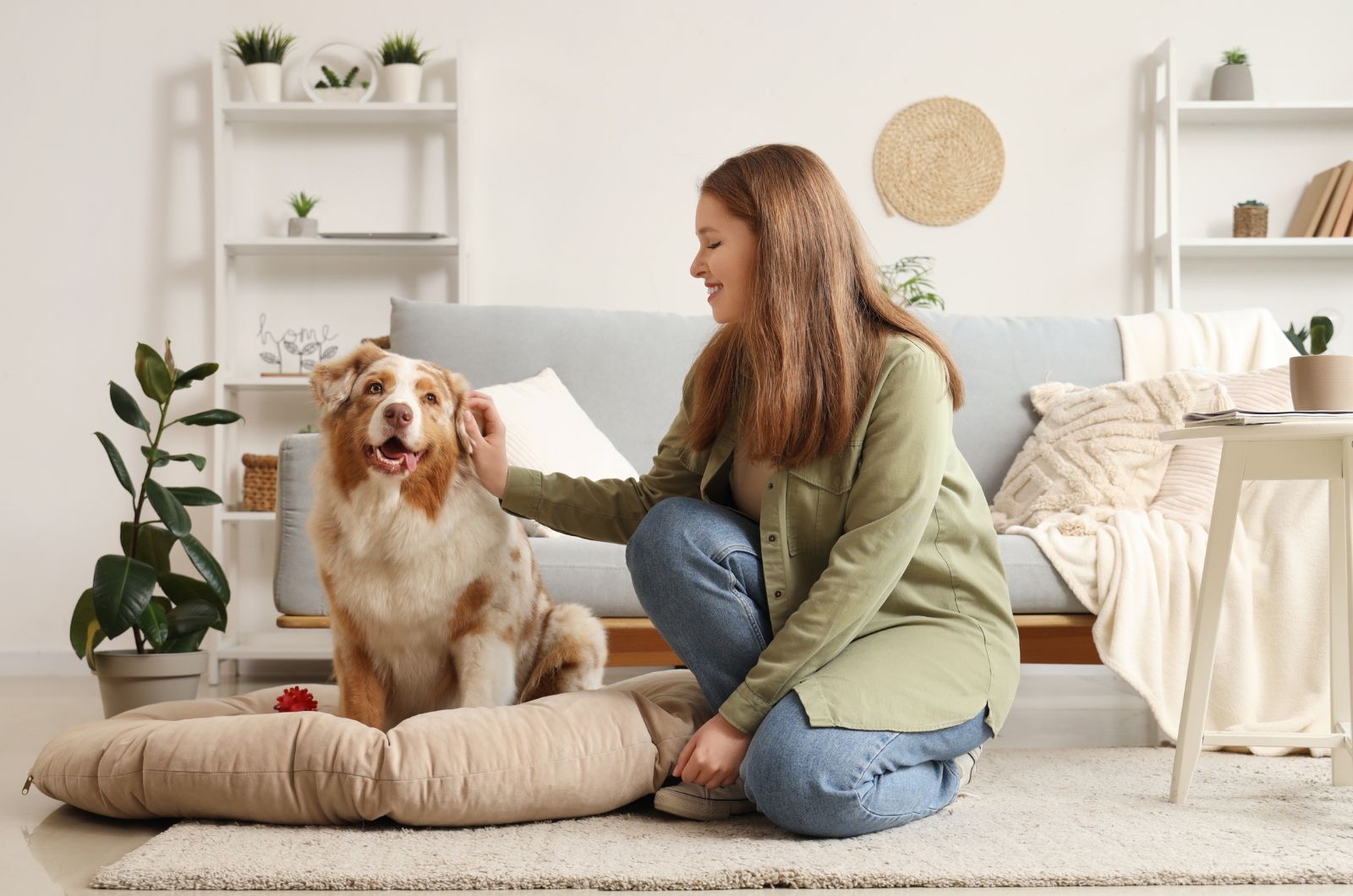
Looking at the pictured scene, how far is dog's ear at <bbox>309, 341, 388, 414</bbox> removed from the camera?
1817 millimetres

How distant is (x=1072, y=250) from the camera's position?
4.22 metres

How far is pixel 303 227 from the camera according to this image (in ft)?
13.0

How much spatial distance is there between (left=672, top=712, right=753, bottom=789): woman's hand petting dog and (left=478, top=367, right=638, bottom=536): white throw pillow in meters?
1.00

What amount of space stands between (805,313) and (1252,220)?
9.93 ft

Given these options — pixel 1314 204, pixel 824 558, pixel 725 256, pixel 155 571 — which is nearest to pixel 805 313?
pixel 725 256

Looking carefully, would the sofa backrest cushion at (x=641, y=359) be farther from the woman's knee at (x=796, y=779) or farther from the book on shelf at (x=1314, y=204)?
the woman's knee at (x=796, y=779)

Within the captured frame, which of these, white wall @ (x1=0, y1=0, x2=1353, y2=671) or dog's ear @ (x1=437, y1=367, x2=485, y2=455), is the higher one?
white wall @ (x1=0, y1=0, x2=1353, y2=671)

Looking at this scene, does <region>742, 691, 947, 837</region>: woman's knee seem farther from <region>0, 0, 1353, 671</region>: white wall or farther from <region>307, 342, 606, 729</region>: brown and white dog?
<region>0, 0, 1353, 671</region>: white wall

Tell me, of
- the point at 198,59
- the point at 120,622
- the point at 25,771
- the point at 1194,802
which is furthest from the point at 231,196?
the point at 1194,802

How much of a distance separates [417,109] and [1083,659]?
2827 millimetres

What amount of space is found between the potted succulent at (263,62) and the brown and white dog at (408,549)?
8.24ft

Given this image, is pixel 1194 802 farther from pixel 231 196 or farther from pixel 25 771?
pixel 231 196

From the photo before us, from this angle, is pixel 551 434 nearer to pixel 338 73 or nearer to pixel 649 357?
pixel 649 357

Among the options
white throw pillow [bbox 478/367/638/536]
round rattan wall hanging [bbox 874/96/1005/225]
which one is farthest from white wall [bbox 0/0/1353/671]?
white throw pillow [bbox 478/367/638/536]
